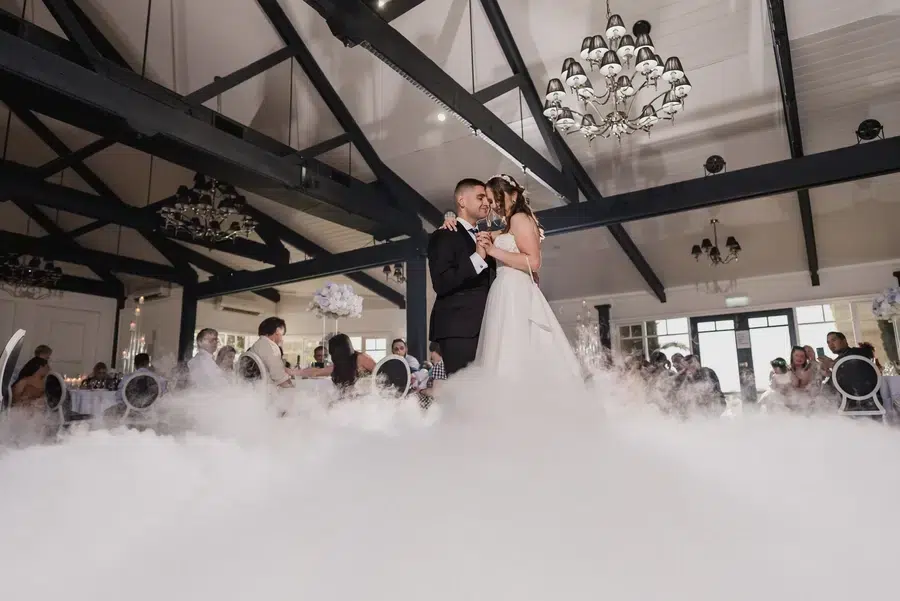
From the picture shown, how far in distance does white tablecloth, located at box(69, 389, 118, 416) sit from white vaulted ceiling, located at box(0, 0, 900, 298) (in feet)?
11.8

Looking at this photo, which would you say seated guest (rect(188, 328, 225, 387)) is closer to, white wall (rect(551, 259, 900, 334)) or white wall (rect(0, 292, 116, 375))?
white wall (rect(551, 259, 900, 334))

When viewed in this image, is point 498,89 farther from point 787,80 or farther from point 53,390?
point 53,390

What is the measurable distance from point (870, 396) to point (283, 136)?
7.03m

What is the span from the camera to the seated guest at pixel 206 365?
3.50 m

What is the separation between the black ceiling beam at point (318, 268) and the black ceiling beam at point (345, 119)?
53 cm

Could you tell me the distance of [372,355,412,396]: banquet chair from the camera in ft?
14.8

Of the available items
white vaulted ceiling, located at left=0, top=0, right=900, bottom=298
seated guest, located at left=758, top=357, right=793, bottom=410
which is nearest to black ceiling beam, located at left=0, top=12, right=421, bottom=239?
white vaulted ceiling, located at left=0, top=0, right=900, bottom=298

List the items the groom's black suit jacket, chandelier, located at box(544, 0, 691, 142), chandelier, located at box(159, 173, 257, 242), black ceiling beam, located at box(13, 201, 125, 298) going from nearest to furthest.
Answer: the groom's black suit jacket
chandelier, located at box(544, 0, 691, 142)
chandelier, located at box(159, 173, 257, 242)
black ceiling beam, located at box(13, 201, 125, 298)

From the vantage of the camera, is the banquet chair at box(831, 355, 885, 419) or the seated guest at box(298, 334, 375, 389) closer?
the banquet chair at box(831, 355, 885, 419)

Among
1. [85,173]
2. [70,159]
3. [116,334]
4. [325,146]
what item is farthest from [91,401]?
[116,334]

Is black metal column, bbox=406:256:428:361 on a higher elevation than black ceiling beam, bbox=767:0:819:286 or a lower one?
lower

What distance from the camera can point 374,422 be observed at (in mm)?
2711

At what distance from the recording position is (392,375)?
452 cm

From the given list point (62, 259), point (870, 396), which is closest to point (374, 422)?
point (870, 396)
